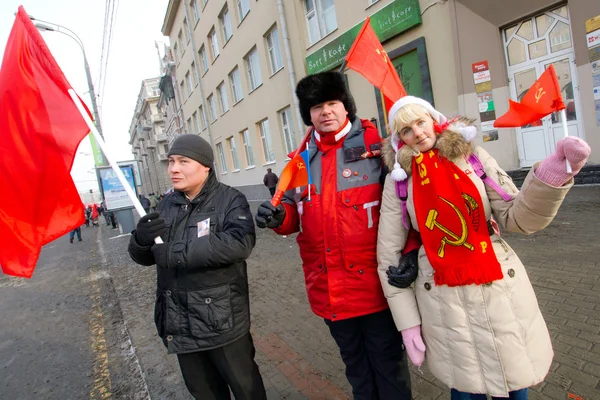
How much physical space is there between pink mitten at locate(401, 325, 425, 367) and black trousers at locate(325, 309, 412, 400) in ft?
0.66

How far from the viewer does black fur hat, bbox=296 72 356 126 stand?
1.94 m

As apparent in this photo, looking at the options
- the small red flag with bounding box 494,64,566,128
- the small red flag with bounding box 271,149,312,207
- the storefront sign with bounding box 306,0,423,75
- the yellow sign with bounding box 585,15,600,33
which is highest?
the storefront sign with bounding box 306,0,423,75

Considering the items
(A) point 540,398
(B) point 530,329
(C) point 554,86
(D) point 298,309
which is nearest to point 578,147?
(C) point 554,86

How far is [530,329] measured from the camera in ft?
4.85

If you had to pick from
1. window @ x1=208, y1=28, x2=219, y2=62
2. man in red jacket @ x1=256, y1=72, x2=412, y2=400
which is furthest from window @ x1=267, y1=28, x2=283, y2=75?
man in red jacket @ x1=256, y1=72, x2=412, y2=400

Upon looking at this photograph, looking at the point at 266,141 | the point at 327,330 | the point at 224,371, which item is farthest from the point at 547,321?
the point at 266,141

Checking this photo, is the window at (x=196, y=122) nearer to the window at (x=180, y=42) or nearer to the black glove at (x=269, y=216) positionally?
the window at (x=180, y=42)

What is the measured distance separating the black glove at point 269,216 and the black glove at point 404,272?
66cm

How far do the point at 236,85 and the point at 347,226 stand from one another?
60.9ft

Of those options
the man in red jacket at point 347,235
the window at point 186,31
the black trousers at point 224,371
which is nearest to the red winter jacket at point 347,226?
the man in red jacket at point 347,235

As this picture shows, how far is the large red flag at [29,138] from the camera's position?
1898 millimetres

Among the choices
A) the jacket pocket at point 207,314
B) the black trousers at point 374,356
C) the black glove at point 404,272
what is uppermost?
the black glove at point 404,272

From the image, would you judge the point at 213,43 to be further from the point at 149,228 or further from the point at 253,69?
the point at 149,228

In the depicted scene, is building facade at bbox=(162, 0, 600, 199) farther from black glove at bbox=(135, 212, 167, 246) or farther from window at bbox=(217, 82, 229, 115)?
window at bbox=(217, 82, 229, 115)
